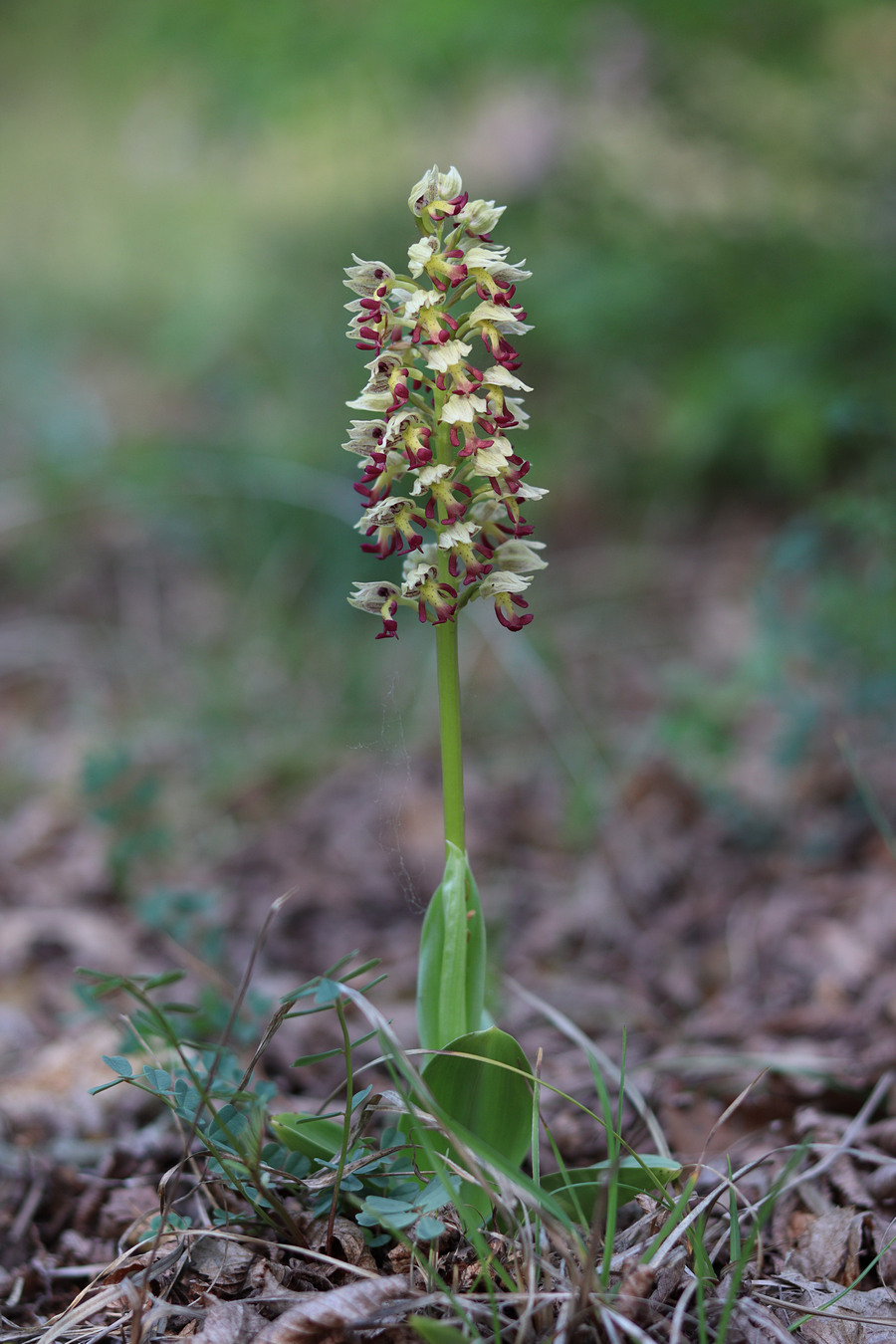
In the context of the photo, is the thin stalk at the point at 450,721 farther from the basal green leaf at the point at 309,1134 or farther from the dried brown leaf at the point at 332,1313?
the dried brown leaf at the point at 332,1313

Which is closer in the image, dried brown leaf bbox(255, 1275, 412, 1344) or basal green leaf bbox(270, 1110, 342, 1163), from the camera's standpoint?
dried brown leaf bbox(255, 1275, 412, 1344)

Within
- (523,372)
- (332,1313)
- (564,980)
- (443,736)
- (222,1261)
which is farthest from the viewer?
(523,372)

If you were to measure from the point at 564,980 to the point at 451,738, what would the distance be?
1491 mm

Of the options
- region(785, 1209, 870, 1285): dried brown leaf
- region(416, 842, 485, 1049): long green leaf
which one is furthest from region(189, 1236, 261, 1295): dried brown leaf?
region(785, 1209, 870, 1285): dried brown leaf

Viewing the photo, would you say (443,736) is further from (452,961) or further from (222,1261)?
(222,1261)

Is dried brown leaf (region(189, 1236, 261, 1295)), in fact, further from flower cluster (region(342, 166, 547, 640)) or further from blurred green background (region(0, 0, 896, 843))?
blurred green background (region(0, 0, 896, 843))

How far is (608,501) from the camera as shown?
6.14 m

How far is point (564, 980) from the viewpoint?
2.80m

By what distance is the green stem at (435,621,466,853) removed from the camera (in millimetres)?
1540

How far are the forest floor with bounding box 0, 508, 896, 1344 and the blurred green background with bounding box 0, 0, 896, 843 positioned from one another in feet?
1.42

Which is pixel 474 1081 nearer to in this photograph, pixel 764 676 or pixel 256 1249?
pixel 256 1249

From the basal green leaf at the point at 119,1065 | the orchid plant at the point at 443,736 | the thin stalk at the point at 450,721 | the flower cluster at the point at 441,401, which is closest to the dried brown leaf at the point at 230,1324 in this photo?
the orchid plant at the point at 443,736

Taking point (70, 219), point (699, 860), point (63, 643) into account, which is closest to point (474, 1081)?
point (699, 860)

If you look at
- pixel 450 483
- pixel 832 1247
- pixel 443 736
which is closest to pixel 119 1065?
pixel 443 736
